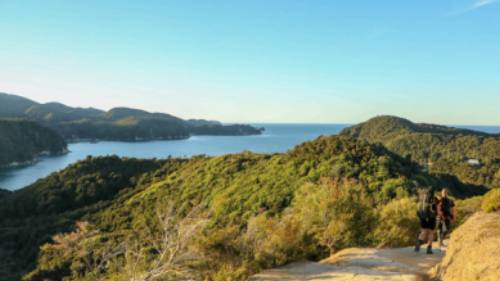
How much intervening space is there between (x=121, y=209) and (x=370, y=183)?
25170 mm

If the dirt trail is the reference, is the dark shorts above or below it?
above

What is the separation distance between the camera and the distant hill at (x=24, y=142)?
11475 centimetres

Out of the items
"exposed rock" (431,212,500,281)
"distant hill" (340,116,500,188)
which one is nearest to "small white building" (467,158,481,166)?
"distant hill" (340,116,500,188)

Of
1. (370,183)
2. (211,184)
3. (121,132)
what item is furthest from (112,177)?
(121,132)

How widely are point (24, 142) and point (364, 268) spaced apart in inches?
5686

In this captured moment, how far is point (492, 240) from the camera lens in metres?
5.32

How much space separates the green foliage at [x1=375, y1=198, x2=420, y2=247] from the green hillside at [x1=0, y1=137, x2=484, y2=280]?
4 centimetres

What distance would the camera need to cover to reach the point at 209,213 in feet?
28.2

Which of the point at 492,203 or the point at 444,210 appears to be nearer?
the point at 492,203

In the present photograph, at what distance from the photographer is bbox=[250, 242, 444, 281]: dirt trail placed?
285 inches

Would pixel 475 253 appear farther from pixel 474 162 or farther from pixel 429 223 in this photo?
pixel 474 162

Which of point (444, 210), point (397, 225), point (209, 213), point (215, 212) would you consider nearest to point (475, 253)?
point (444, 210)

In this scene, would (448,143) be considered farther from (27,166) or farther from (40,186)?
(27,166)

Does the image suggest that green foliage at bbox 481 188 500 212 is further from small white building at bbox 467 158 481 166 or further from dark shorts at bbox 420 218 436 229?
small white building at bbox 467 158 481 166
